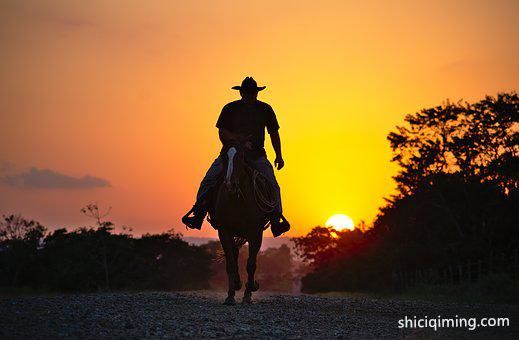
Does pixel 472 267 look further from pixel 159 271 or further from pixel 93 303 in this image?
pixel 93 303

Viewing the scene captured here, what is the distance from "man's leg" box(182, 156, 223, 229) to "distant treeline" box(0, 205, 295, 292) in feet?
40.3

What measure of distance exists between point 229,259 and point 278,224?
1.28 meters

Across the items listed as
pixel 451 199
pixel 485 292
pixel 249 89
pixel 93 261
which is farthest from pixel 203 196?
pixel 451 199

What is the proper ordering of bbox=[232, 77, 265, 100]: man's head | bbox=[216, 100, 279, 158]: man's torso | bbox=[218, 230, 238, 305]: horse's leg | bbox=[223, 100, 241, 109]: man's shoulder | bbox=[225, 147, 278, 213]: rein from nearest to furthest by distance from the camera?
bbox=[225, 147, 278, 213]: rein < bbox=[218, 230, 238, 305]: horse's leg < bbox=[216, 100, 279, 158]: man's torso < bbox=[223, 100, 241, 109]: man's shoulder < bbox=[232, 77, 265, 100]: man's head

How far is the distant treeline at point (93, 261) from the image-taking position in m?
37.1

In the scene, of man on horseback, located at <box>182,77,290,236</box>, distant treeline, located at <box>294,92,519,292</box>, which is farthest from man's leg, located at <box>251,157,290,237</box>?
distant treeline, located at <box>294,92,519,292</box>

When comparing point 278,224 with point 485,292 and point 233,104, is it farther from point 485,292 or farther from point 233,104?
point 485,292

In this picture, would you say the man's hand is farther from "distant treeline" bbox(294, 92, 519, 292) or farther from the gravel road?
"distant treeline" bbox(294, 92, 519, 292)

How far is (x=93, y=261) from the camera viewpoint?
3694cm

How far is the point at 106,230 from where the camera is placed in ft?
120

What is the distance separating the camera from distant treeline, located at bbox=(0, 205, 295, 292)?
122ft

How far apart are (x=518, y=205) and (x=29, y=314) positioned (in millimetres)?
36782

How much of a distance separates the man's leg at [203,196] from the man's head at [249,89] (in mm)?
1455

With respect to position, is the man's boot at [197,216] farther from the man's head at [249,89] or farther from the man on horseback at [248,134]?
the man's head at [249,89]
